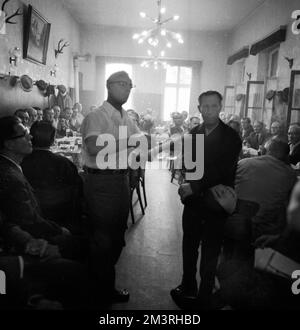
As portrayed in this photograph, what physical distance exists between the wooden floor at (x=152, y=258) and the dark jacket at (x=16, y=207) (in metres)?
0.80

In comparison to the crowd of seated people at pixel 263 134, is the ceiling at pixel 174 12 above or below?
above

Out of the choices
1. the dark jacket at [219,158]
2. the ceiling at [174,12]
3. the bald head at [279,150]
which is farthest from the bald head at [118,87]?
the ceiling at [174,12]

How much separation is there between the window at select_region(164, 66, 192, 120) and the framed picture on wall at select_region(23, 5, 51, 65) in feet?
17.8

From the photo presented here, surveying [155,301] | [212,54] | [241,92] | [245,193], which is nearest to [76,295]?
[155,301]

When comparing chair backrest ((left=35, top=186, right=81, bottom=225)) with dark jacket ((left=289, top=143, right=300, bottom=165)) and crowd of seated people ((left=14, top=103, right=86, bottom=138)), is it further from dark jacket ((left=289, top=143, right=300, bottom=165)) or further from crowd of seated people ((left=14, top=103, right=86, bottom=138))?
dark jacket ((left=289, top=143, right=300, bottom=165))

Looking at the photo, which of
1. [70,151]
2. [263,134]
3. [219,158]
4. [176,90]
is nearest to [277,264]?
[219,158]

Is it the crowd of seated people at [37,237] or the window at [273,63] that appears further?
the window at [273,63]

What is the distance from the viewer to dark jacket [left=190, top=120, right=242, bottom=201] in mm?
1916

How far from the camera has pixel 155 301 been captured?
218cm

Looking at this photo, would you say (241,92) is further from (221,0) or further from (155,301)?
(155,301)

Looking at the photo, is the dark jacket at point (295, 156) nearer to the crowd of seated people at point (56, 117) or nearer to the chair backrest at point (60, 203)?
the chair backrest at point (60, 203)

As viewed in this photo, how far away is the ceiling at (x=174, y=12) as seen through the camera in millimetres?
6926

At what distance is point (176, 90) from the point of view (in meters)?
10.8

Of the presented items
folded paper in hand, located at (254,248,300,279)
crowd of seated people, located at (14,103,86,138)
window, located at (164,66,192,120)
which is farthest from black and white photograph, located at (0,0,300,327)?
window, located at (164,66,192,120)
